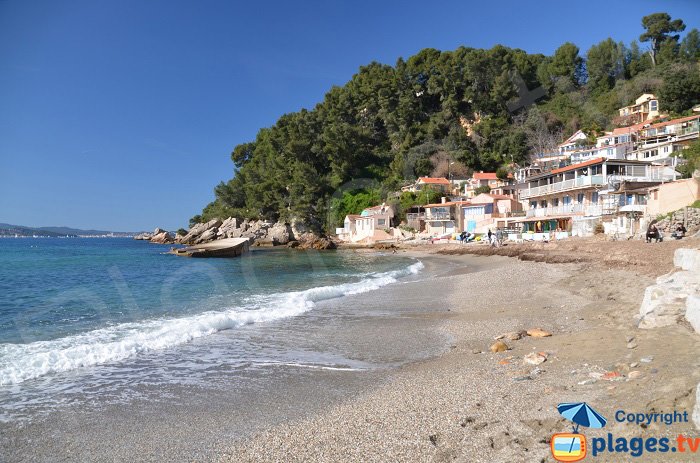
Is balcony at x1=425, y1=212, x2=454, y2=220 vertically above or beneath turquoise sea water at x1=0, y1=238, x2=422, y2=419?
above

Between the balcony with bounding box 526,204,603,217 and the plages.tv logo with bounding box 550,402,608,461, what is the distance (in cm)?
3561

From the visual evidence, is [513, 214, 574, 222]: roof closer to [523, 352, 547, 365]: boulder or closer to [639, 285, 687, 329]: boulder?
[639, 285, 687, 329]: boulder

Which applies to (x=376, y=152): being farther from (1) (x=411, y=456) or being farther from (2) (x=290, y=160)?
(1) (x=411, y=456)

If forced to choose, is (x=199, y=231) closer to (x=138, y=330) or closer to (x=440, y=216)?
(x=440, y=216)

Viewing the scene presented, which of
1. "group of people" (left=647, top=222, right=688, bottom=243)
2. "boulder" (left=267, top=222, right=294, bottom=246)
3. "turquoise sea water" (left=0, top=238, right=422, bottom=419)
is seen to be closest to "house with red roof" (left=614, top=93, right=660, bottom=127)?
"group of people" (left=647, top=222, right=688, bottom=243)

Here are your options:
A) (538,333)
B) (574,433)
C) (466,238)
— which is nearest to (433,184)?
(466,238)

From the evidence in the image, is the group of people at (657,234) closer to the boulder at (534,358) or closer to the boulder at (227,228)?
the boulder at (534,358)

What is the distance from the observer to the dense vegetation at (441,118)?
6856 cm

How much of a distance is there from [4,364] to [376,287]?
557 inches

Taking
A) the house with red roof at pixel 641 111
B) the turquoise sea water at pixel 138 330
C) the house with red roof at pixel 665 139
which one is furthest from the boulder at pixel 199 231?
the house with red roof at pixel 641 111

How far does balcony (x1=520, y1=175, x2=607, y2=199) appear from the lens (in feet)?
122

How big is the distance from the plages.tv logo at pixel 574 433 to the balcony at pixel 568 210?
3561 centimetres

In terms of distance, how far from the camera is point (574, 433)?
14.0 ft

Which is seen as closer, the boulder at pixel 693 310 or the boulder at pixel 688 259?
the boulder at pixel 693 310
